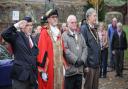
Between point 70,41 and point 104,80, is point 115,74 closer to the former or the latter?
point 104,80

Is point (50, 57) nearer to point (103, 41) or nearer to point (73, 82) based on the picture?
point (73, 82)

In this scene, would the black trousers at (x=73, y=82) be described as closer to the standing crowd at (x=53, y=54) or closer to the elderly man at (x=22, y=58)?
the standing crowd at (x=53, y=54)

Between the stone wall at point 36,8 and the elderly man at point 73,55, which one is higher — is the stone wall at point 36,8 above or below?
above

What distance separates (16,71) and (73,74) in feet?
4.27

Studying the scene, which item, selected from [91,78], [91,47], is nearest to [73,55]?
[91,47]

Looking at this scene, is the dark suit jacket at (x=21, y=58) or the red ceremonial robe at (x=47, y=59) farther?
the red ceremonial robe at (x=47, y=59)

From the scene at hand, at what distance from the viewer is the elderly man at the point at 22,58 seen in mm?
8797

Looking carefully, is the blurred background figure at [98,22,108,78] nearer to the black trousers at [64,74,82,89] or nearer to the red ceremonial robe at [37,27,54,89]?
the black trousers at [64,74,82,89]

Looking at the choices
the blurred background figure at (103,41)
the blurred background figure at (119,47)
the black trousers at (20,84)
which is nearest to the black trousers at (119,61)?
the blurred background figure at (119,47)

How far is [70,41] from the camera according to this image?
31.8 feet

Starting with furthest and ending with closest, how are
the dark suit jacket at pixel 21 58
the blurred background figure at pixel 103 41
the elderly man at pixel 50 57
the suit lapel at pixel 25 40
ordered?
the blurred background figure at pixel 103 41 < the elderly man at pixel 50 57 < the suit lapel at pixel 25 40 < the dark suit jacket at pixel 21 58

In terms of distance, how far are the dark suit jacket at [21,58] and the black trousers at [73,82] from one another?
92cm

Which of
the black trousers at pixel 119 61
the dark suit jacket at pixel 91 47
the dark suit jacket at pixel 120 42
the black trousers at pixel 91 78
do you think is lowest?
the black trousers at pixel 119 61

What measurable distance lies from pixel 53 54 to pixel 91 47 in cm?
130
